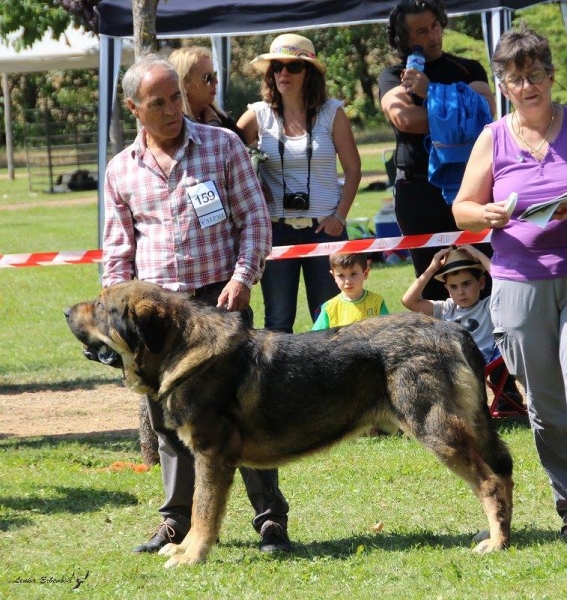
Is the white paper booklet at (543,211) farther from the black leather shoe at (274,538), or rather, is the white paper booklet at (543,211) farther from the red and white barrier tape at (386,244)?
the red and white barrier tape at (386,244)

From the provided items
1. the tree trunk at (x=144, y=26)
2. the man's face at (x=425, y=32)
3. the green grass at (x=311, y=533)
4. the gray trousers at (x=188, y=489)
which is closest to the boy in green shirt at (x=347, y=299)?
the green grass at (x=311, y=533)

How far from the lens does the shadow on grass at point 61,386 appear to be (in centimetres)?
909

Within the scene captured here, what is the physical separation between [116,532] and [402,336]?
6.06ft

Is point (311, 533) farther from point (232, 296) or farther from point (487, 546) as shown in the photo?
point (232, 296)

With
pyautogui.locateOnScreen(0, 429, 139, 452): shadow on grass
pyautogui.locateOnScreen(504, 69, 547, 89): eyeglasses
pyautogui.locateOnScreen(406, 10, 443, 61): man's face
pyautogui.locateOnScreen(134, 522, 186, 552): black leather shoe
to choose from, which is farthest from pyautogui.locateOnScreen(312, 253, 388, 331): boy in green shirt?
pyautogui.locateOnScreen(504, 69, 547, 89): eyeglasses

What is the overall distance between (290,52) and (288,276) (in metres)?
1.48

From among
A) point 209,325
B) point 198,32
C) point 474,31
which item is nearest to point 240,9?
point 198,32

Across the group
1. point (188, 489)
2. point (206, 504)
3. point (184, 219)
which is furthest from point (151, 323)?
point (188, 489)

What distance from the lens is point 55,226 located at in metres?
22.4

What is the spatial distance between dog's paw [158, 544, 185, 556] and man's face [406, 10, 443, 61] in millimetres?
3619

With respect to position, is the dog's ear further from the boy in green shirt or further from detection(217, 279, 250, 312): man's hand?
the boy in green shirt

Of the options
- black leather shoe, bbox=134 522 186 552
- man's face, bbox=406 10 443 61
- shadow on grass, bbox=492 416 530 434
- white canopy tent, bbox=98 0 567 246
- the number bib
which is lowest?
shadow on grass, bbox=492 416 530 434

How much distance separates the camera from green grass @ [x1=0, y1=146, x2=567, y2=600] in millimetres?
4250

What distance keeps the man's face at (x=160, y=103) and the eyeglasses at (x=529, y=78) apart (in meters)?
1.47
